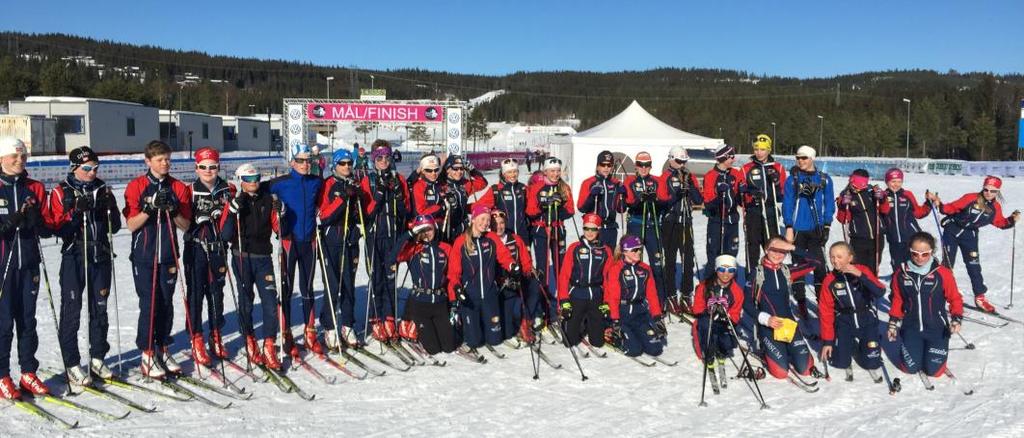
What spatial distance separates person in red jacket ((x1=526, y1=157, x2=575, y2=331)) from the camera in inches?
314

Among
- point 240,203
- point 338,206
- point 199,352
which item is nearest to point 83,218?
point 240,203

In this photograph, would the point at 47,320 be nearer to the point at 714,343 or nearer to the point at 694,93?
the point at 714,343

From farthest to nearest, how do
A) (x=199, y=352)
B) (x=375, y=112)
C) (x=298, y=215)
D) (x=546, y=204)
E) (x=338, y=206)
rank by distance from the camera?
(x=375, y=112), (x=546, y=204), (x=338, y=206), (x=298, y=215), (x=199, y=352)

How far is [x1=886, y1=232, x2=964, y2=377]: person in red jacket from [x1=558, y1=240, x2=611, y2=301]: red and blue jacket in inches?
102

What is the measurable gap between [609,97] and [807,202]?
524ft

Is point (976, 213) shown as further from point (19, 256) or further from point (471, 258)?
point (19, 256)

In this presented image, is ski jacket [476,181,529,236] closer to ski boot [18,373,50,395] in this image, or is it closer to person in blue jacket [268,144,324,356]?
person in blue jacket [268,144,324,356]

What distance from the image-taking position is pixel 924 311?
21.2 feet

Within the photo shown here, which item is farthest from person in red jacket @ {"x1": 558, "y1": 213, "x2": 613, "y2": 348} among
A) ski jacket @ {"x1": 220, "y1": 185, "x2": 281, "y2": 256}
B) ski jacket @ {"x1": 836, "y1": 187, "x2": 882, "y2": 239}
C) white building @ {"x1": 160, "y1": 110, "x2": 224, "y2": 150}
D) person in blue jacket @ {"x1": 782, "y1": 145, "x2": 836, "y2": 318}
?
white building @ {"x1": 160, "y1": 110, "x2": 224, "y2": 150}

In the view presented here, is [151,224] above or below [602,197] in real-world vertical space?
below

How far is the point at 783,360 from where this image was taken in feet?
21.3

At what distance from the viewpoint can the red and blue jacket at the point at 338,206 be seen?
684 cm

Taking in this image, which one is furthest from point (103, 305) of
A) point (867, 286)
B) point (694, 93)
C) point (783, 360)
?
point (694, 93)

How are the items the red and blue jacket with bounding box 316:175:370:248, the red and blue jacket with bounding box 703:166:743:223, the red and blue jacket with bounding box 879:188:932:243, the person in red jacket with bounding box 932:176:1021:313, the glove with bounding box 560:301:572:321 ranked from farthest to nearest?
the person in red jacket with bounding box 932:176:1021:313 → the red and blue jacket with bounding box 879:188:932:243 → the red and blue jacket with bounding box 703:166:743:223 → the glove with bounding box 560:301:572:321 → the red and blue jacket with bounding box 316:175:370:248
